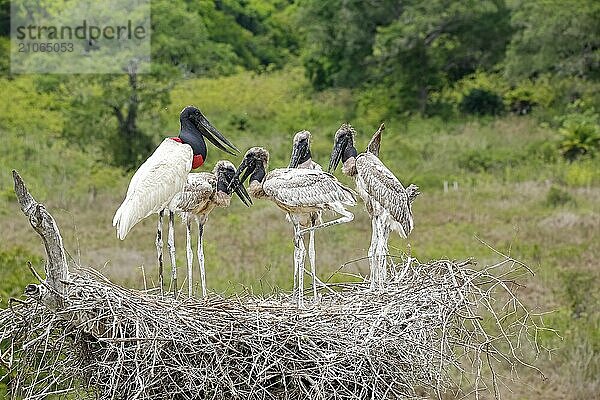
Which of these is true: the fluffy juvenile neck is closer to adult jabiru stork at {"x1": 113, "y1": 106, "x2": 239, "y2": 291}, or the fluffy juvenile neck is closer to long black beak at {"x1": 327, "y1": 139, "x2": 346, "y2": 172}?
long black beak at {"x1": 327, "y1": 139, "x2": 346, "y2": 172}

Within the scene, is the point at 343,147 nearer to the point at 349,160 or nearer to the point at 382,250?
the point at 349,160

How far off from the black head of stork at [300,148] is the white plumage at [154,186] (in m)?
0.89

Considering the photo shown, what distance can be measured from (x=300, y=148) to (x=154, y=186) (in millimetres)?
1218

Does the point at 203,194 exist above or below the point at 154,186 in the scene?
below

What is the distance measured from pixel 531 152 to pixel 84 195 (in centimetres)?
1231

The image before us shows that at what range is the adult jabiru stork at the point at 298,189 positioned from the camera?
Answer: 7.20m

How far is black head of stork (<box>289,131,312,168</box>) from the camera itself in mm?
7691

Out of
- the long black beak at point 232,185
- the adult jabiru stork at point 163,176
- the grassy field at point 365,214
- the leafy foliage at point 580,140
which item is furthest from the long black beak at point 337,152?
the leafy foliage at point 580,140

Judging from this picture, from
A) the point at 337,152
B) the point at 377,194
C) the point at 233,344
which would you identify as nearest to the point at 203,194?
the point at 337,152

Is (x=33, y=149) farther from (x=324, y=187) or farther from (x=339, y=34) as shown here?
(x=324, y=187)

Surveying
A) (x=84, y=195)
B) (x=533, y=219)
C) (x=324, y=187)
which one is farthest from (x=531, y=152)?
(x=324, y=187)

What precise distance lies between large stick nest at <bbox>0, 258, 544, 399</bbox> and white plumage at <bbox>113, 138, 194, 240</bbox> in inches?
22.4

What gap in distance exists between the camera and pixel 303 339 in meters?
6.46

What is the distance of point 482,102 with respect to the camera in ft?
116
